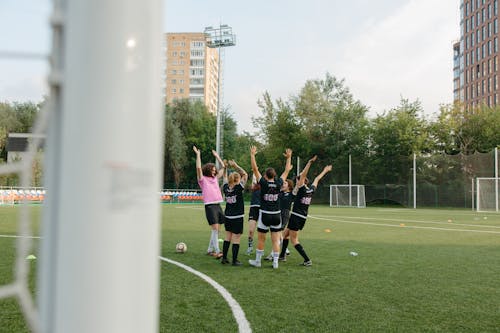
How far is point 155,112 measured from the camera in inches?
42.8

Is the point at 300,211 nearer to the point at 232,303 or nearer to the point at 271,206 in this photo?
the point at 271,206

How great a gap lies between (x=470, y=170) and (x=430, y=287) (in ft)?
92.4

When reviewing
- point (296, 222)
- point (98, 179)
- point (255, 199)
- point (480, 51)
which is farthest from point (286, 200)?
point (480, 51)

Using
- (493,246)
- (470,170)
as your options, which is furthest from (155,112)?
(470,170)

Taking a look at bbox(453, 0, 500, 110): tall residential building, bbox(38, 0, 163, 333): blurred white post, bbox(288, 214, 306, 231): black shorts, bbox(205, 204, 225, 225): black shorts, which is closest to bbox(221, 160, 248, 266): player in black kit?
bbox(205, 204, 225, 225): black shorts

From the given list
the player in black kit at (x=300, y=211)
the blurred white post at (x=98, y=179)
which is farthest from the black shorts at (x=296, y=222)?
the blurred white post at (x=98, y=179)

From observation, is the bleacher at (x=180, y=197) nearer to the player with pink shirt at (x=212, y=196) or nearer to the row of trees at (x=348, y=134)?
the row of trees at (x=348, y=134)

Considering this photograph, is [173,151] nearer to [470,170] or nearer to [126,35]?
[470,170]

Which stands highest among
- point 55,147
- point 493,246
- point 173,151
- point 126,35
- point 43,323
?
point 173,151

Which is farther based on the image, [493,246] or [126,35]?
[493,246]

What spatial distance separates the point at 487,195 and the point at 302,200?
25240 mm

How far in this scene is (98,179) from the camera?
993mm

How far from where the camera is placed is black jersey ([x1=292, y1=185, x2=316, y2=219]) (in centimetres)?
793

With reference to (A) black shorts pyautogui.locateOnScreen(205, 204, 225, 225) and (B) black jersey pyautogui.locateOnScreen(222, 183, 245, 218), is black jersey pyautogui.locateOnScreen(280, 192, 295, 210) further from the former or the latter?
(B) black jersey pyautogui.locateOnScreen(222, 183, 245, 218)
